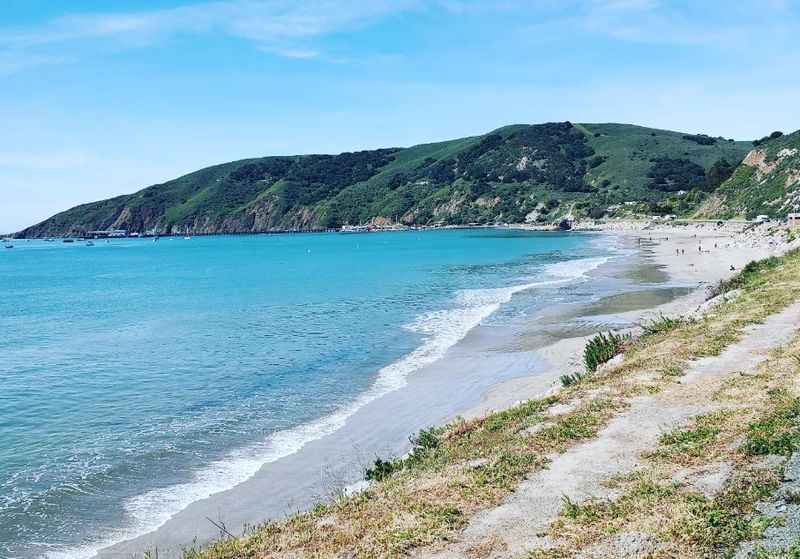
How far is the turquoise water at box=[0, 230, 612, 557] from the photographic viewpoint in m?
14.9

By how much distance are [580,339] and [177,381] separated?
1670cm

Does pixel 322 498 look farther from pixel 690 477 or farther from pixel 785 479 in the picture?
pixel 785 479

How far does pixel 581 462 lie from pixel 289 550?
16.2ft

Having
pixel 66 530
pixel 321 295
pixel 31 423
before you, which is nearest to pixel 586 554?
pixel 66 530

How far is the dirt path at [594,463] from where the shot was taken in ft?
28.8

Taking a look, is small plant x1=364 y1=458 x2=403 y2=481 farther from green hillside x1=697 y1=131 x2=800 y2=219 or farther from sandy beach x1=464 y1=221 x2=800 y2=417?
green hillside x1=697 y1=131 x2=800 y2=219

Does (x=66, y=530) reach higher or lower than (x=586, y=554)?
lower

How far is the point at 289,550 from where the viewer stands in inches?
366

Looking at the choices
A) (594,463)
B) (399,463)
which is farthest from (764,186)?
(594,463)

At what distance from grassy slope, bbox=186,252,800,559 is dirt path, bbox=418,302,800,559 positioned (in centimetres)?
27

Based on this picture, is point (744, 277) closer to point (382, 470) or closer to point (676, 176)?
point (382, 470)

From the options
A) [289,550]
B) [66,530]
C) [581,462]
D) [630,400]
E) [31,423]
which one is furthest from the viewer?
[31,423]

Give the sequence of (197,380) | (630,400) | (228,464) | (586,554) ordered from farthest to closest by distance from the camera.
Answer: (197,380) → (228,464) → (630,400) → (586,554)

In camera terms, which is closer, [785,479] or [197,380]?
[785,479]
